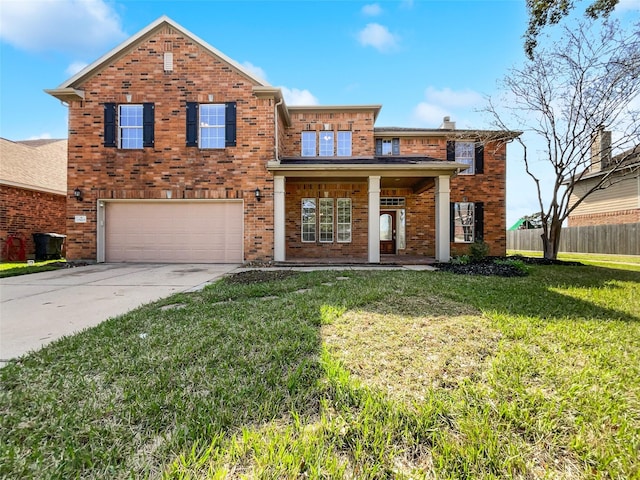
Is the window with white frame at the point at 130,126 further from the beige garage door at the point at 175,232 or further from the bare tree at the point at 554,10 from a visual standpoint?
the bare tree at the point at 554,10

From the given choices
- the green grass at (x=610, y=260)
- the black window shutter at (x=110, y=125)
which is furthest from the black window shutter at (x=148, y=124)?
the green grass at (x=610, y=260)

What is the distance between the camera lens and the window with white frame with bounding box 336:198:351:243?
521 inches

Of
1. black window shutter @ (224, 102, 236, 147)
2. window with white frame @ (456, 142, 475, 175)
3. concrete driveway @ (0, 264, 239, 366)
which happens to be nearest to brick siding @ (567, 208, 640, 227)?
window with white frame @ (456, 142, 475, 175)

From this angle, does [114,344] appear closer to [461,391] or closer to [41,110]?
[461,391]

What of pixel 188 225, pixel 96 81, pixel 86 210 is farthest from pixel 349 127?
pixel 86 210

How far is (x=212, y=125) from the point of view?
34.9 ft

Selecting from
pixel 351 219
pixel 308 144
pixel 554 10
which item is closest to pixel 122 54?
pixel 308 144

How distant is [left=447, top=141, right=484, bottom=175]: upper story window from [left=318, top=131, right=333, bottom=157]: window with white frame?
206 inches

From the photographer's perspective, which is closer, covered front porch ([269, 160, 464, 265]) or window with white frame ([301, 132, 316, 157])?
covered front porch ([269, 160, 464, 265])

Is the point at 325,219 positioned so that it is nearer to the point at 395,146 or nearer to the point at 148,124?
the point at 395,146

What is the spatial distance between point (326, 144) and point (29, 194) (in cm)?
1285

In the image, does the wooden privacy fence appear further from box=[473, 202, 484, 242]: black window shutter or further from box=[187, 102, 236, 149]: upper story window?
box=[187, 102, 236, 149]: upper story window

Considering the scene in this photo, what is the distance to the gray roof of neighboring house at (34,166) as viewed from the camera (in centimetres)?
1262

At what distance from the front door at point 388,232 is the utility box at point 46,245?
1414 cm
